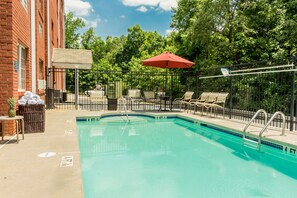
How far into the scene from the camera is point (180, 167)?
4430 millimetres

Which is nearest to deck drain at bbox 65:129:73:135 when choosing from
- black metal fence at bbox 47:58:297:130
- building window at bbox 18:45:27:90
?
building window at bbox 18:45:27:90

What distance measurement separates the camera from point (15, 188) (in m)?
2.56

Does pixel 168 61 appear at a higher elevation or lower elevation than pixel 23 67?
higher

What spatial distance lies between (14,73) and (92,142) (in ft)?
8.04

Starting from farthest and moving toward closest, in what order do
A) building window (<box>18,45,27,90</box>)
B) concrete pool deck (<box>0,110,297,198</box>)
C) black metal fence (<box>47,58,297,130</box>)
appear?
black metal fence (<box>47,58,297,130</box>) < building window (<box>18,45,27,90</box>) < concrete pool deck (<box>0,110,297,198</box>)

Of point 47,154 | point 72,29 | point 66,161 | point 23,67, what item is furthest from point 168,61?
point 72,29

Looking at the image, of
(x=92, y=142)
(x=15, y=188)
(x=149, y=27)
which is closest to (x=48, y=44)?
(x=92, y=142)

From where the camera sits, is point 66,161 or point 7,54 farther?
point 7,54

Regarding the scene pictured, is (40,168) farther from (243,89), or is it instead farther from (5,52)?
(243,89)

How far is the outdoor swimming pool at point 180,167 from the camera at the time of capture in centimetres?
343

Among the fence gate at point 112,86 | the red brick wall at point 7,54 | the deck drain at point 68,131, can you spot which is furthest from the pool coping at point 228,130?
the red brick wall at point 7,54

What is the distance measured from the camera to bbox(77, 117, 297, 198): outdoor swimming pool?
343 cm

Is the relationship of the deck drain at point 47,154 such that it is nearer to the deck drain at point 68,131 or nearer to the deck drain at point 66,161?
the deck drain at point 66,161

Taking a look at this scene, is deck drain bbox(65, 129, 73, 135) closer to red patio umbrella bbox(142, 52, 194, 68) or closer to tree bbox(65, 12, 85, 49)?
red patio umbrella bbox(142, 52, 194, 68)
